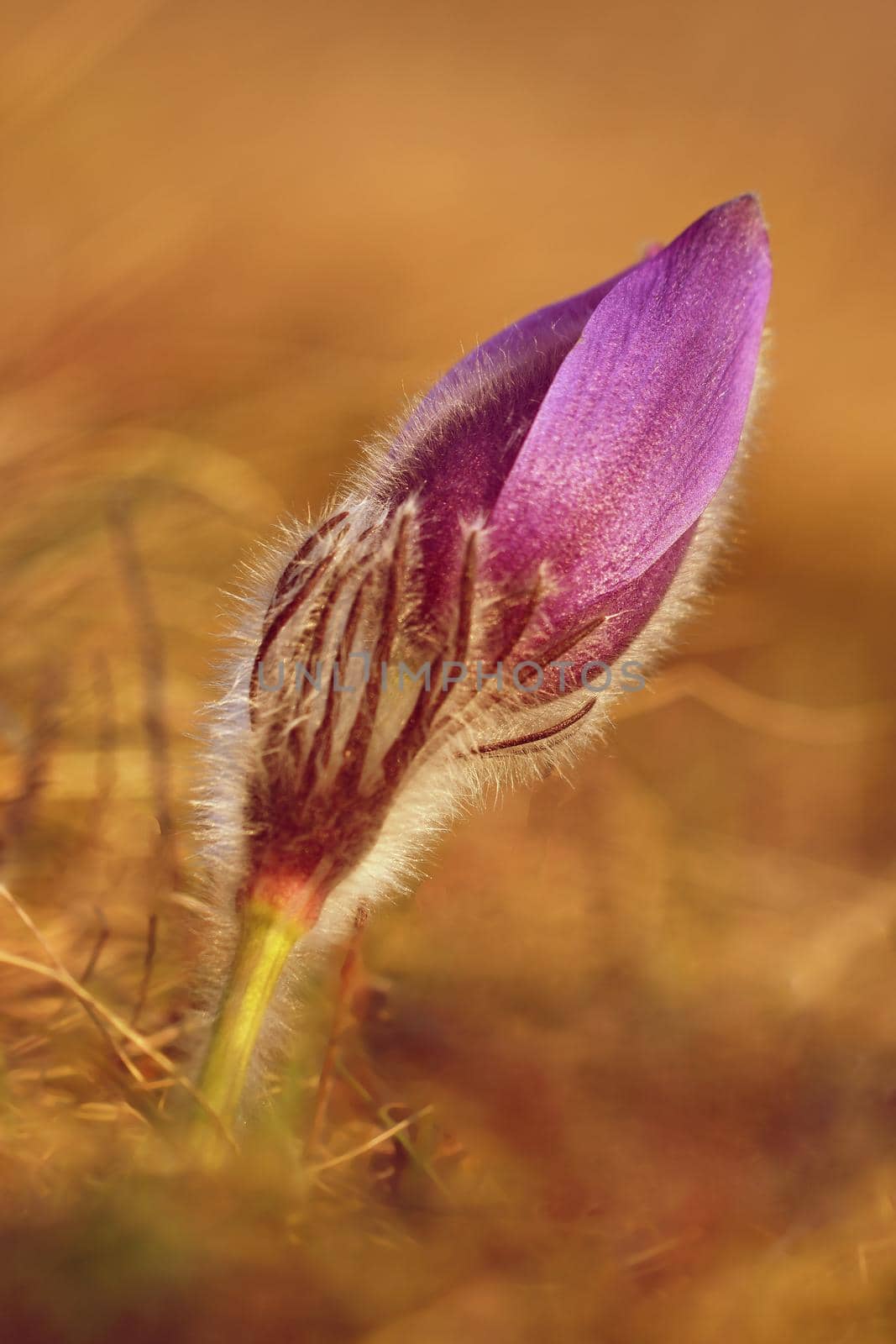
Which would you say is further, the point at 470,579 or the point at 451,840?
the point at 451,840

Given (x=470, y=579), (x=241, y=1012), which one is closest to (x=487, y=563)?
(x=470, y=579)

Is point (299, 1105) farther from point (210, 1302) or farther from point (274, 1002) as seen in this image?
point (210, 1302)

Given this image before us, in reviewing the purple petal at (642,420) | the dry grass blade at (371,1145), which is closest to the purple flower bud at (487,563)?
the purple petal at (642,420)

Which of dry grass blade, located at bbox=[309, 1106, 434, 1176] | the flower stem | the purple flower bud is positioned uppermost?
the purple flower bud

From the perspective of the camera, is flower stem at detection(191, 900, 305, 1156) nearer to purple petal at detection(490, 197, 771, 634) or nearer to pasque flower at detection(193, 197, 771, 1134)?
pasque flower at detection(193, 197, 771, 1134)

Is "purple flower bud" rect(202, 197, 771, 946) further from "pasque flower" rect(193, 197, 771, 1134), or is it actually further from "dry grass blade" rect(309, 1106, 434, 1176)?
"dry grass blade" rect(309, 1106, 434, 1176)

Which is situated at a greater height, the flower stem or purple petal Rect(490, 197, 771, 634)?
purple petal Rect(490, 197, 771, 634)

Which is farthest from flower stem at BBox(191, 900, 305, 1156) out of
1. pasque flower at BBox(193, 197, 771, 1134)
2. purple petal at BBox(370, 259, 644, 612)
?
purple petal at BBox(370, 259, 644, 612)

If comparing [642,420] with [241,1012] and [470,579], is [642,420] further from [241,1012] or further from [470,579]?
[241,1012]
